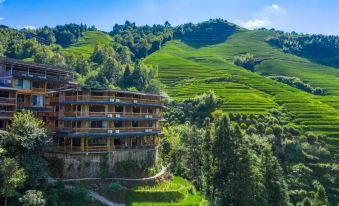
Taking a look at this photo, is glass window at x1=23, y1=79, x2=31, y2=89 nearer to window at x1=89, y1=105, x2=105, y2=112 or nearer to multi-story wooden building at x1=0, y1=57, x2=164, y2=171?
multi-story wooden building at x1=0, y1=57, x2=164, y2=171

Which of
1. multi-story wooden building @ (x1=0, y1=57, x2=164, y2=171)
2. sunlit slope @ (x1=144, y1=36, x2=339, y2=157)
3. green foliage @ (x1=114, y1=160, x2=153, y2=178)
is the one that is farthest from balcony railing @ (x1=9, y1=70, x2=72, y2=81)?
sunlit slope @ (x1=144, y1=36, x2=339, y2=157)

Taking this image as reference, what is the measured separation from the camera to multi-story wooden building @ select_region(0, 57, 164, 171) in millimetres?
57000

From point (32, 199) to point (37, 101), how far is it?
933 inches

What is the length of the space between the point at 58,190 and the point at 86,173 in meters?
7.54

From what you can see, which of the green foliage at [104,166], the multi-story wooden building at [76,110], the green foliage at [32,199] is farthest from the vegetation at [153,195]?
the green foliage at [32,199]

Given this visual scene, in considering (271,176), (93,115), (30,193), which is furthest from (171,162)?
(30,193)

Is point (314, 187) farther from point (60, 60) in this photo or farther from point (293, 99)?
point (60, 60)

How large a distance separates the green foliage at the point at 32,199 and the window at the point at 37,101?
21987 millimetres

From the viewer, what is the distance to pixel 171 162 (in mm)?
80625

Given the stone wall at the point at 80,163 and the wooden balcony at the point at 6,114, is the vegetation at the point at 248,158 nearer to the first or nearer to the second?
the stone wall at the point at 80,163

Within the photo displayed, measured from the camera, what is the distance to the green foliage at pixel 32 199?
43219 millimetres

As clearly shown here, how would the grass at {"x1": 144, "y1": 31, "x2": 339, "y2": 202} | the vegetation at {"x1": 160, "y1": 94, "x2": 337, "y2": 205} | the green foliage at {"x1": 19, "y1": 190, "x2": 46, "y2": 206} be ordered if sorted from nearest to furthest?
the green foliage at {"x1": 19, "y1": 190, "x2": 46, "y2": 206} < the vegetation at {"x1": 160, "y1": 94, "x2": 337, "y2": 205} < the grass at {"x1": 144, "y1": 31, "x2": 339, "y2": 202}

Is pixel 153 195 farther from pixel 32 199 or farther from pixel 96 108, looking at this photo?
pixel 32 199

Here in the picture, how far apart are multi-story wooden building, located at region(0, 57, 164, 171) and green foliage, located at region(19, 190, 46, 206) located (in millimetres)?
11630
